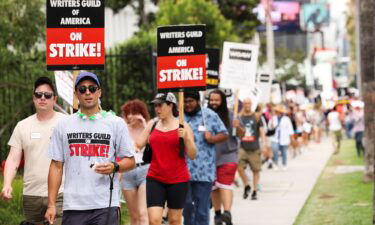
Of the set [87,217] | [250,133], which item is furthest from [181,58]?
[250,133]

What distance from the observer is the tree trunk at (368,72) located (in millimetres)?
19656

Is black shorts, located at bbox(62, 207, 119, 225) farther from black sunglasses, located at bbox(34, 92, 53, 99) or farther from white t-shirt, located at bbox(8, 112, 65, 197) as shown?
black sunglasses, located at bbox(34, 92, 53, 99)

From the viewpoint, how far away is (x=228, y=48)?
15.3 metres

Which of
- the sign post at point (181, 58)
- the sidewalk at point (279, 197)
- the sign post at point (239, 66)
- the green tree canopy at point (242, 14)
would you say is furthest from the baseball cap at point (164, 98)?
the green tree canopy at point (242, 14)

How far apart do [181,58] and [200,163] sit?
3.82ft

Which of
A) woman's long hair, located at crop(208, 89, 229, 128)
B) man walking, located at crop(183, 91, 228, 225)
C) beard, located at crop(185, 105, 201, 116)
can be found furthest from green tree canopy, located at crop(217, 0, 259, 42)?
beard, located at crop(185, 105, 201, 116)

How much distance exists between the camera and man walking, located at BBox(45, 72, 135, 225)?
6648 millimetres

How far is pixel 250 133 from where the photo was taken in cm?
1642

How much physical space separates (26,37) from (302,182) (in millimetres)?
8024

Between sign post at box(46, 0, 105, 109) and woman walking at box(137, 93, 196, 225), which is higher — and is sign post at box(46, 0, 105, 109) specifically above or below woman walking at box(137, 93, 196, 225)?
above

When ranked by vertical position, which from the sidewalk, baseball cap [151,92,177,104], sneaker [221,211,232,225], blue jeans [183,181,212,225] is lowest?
the sidewalk

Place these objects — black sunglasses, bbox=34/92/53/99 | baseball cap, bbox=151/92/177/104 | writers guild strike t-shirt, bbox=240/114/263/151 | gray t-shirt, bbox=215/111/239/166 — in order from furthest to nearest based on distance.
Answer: writers guild strike t-shirt, bbox=240/114/263/151 < gray t-shirt, bbox=215/111/239/166 < baseball cap, bbox=151/92/177/104 < black sunglasses, bbox=34/92/53/99

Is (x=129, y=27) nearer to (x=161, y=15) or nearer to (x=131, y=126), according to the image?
(x=161, y=15)

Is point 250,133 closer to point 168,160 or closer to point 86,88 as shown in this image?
point 168,160
